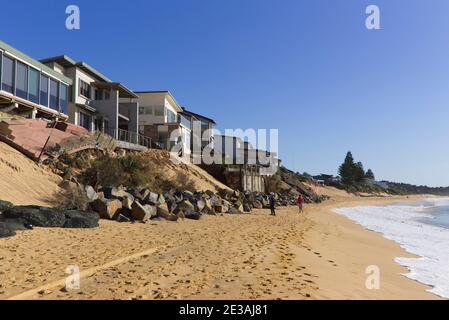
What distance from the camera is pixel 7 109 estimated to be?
955 inches

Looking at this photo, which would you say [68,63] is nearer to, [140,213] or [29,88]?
[29,88]

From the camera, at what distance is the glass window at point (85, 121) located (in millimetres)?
33219

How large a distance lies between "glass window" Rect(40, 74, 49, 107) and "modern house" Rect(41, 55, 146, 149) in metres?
1.93

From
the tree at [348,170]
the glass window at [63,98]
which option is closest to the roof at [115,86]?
the glass window at [63,98]

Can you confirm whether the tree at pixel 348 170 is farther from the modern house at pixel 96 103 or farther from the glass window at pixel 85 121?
the glass window at pixel 85 121

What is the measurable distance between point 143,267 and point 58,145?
52.1ft

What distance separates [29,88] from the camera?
26094 mm

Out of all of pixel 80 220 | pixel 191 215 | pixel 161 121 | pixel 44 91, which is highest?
pixel 161 121

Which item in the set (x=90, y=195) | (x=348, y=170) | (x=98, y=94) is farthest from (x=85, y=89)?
(x=348, y=170)

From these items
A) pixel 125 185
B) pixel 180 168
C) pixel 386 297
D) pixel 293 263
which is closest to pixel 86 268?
pixel 293 263

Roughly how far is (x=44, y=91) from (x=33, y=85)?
1235 mm

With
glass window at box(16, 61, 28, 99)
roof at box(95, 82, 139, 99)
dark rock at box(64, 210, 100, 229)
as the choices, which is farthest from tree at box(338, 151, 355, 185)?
dark rock at box(64, 210, 100, 229)

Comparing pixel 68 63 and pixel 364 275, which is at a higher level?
pixel 68 63
